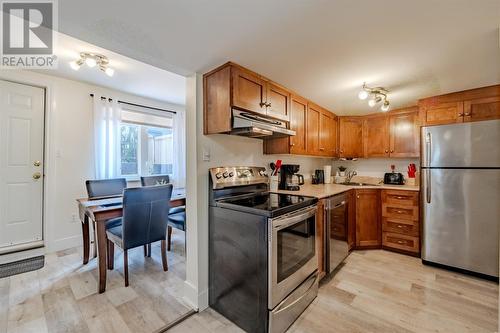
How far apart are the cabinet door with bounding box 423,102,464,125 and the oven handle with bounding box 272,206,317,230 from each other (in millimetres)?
2084

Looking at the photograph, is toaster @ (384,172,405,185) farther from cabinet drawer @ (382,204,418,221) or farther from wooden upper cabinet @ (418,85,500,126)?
wooden upper cabinet @ (418,85,500,126)

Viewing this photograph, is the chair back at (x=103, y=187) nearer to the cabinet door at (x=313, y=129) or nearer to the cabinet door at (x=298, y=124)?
the cabinet door at (x=298, y=124)

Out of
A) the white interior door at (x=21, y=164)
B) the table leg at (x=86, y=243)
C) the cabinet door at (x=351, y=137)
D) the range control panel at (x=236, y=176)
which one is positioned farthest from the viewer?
the cabinet door at (x=351, y=137)

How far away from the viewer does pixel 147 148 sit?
13.2 ft

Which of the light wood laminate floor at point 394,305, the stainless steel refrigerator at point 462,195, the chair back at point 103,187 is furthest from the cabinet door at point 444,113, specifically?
the chair back at point 103,187

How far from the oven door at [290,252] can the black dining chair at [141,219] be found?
140 centimetres

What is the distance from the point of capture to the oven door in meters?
1.54

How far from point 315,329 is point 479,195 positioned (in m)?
2.26

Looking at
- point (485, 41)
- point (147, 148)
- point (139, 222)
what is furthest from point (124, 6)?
point (147, 148)

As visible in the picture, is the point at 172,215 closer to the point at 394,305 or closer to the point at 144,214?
the point at 144,214

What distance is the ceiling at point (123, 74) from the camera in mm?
2188

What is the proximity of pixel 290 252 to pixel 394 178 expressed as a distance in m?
2.63

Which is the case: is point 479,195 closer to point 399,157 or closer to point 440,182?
point 440,182

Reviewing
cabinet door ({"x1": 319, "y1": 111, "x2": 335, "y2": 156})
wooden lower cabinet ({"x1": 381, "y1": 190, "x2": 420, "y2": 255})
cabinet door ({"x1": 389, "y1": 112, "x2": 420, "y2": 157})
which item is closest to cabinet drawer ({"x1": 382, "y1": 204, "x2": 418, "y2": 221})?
wooden lower cabinet ({"x1": 381, "y1": 190, "x2": 420, "y2": 255})
